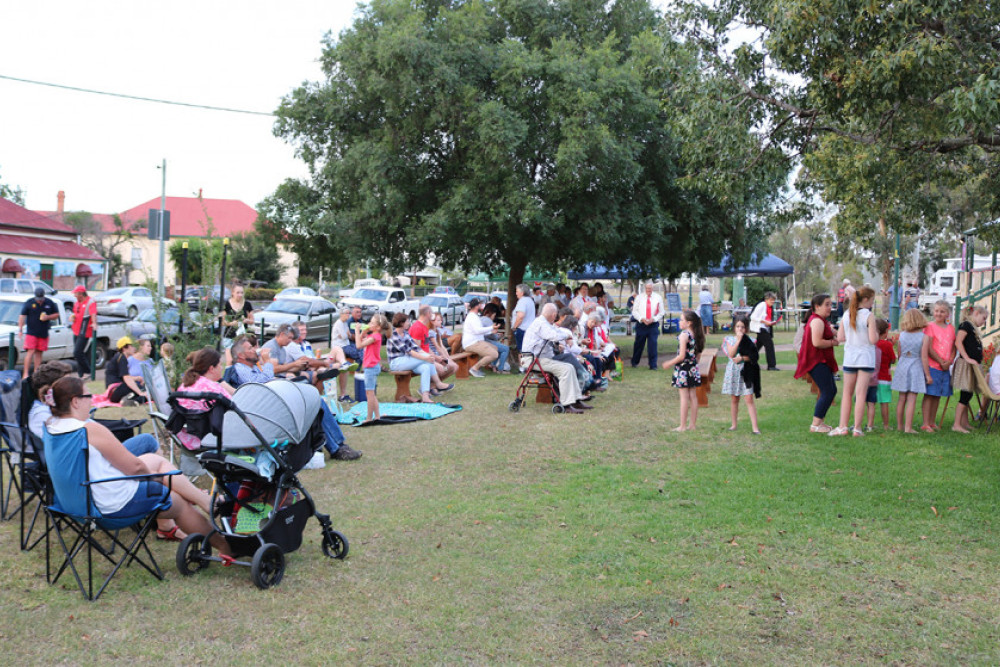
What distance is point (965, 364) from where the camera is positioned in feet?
32.2

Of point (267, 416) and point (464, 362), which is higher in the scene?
point (267, 416)

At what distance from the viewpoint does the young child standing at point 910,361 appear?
973 cm

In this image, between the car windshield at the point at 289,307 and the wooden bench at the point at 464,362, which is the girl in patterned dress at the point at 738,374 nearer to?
the wooden bench at the point at 464,362

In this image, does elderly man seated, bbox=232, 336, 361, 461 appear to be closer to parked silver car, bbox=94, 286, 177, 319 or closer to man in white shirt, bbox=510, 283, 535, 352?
man in white shirt, bbox=510, 283, 535, 352

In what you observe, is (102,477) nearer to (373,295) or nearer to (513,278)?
(513,278)

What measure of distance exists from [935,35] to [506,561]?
21.7 feet

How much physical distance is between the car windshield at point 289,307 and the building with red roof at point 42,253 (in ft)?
86.1

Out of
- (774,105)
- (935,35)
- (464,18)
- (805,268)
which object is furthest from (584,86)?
(805,268)

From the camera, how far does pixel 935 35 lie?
314 inches

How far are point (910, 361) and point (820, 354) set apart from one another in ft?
3.75

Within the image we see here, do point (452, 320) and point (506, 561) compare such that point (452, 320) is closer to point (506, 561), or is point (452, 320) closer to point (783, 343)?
point (783, 343)

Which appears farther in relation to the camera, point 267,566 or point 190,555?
point 190,555

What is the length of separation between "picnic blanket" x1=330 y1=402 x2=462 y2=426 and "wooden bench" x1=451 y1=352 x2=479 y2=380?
138 inches

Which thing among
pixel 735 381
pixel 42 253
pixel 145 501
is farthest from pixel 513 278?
pixel 42 253
